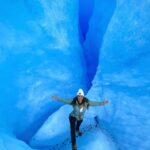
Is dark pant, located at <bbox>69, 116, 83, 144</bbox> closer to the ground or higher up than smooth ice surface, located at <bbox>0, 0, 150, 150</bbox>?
closer to the ground

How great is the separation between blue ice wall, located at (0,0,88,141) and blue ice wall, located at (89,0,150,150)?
0.39m

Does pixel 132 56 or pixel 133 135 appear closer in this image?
pixel 133 135

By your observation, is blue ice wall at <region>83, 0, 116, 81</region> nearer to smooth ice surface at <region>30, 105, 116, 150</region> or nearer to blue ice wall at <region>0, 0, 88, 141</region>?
blue ice wall at <region>0, 0, 88, 141</region>

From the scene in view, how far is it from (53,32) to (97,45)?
2.19 feet

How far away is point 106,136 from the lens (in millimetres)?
3986

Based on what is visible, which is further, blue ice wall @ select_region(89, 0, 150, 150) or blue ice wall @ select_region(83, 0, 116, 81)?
blue ice wall @ select_region(83, 0, 116, 81)

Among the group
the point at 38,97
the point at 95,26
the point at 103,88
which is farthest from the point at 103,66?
the point at 38,97

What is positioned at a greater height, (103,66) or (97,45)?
(97,45)

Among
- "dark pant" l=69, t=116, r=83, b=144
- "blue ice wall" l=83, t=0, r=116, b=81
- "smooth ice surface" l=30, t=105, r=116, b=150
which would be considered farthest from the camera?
"blue ice wall" l=83, t=0, r=116, b=81

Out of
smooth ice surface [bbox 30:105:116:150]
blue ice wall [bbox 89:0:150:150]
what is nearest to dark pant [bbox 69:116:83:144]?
smooth ice surface [bbox 30:105:116:150]

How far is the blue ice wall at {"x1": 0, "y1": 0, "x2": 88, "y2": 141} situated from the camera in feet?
13.3

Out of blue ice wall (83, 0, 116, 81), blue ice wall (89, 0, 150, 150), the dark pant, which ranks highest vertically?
blue ice wall (83, 0, 116, 81)

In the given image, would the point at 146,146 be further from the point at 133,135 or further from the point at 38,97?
the point at 38,97

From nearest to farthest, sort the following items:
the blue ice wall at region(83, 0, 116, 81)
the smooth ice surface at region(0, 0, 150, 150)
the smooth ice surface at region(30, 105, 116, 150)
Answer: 1. the smooth ice surface at region(30, 105, 116, 150)
2. the smooth ice surface at region(0, 0, 150, 150)
3. the blue ice wall at region(83, 0, 116, 81)
